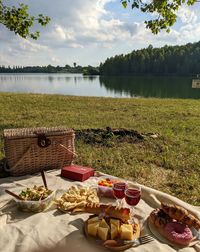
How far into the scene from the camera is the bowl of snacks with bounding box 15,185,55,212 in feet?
8.43

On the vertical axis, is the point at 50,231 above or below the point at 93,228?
below

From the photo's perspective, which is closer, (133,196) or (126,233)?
(126,233)

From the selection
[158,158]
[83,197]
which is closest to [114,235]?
[83,197]

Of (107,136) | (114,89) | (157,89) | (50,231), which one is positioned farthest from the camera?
(114,89)

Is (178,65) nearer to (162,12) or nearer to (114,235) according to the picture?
(162,12)

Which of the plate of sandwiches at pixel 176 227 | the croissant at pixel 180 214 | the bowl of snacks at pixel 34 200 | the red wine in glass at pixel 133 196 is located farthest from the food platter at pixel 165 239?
the bowl of snacks at pixel 34 200

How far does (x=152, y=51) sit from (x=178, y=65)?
15.5 m

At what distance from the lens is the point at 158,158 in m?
5.48

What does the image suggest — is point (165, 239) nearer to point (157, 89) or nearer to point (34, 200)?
point (34, 200)

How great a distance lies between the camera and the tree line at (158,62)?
7451 centimetres

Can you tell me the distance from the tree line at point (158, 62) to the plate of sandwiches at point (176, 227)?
7413cm

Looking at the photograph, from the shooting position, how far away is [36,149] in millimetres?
4043

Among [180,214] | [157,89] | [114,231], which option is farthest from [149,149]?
[157,89]

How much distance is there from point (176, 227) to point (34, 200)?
1410mm
